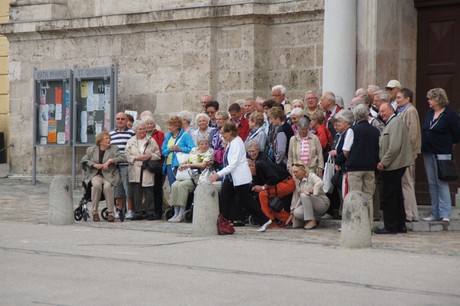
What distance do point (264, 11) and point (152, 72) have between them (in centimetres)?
286

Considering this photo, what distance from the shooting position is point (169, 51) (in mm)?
22406

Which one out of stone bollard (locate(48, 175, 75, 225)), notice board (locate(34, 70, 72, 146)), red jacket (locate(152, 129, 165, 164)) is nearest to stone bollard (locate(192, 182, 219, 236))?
stone bollard (locate(48, 175, 75, 225))

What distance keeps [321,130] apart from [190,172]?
2116 mm

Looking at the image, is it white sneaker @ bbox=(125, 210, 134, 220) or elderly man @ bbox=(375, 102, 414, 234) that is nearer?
elderly man @ bbox=(375, 102, 414, 234)

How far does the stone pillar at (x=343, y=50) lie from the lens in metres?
18.9

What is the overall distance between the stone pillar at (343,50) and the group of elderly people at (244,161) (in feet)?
4.53

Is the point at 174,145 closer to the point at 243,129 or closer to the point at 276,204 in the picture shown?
the point at 243,129

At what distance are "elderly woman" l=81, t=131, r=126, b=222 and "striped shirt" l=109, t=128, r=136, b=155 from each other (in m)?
0.75

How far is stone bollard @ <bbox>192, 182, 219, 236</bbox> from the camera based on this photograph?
15195 millimetres

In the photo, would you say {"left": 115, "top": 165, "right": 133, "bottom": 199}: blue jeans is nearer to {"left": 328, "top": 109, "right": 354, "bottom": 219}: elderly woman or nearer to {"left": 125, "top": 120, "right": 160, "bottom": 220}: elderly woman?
{"left": 125, "top": 120, "right": 160, "bottom": 220}: elderly woman

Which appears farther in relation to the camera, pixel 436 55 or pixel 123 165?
pixel 436 55

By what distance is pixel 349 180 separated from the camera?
612 inches

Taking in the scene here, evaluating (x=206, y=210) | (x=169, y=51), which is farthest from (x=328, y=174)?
(x=169, y=51)

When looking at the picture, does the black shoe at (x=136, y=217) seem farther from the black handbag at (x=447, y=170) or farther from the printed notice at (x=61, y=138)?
the printed notice at (x=61, y=138)
